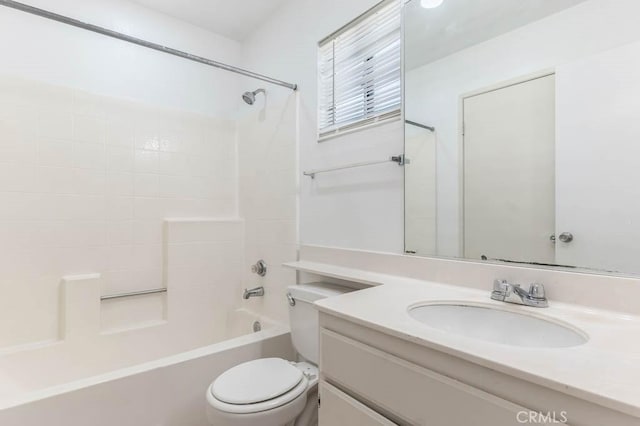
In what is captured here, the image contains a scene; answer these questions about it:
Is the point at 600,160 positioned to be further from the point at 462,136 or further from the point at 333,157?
the point at 333,157

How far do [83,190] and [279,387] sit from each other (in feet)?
5.53

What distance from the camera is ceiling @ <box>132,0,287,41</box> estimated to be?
6.93ft

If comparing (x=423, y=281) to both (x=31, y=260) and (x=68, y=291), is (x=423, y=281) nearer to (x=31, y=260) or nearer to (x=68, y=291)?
(x=68, y=291)

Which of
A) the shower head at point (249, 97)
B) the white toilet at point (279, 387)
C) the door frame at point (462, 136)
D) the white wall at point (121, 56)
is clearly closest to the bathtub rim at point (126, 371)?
the white toilet at point (279, 387)

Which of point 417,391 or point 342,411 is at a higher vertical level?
point 417,391

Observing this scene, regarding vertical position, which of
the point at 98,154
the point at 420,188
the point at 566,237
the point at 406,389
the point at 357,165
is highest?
the point at 98,154

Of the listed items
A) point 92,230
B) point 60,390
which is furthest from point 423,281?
point 92,230

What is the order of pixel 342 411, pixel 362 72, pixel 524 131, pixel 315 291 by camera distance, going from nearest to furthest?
1. pixel 342 411
2. pixel 524 131
3. pixel 315 291
4. pixel 362 72

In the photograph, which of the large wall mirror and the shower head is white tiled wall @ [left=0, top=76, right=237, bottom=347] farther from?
the large wall mirror

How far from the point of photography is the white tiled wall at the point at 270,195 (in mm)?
2043

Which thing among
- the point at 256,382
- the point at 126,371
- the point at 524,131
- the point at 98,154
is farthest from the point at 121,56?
the point at 524,131

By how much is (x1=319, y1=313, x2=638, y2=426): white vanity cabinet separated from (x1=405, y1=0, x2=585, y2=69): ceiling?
119 cm

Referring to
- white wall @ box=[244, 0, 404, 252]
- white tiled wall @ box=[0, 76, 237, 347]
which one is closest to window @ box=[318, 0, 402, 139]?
white wall @ box=[244, 0, 404, 252]

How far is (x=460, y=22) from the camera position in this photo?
1.29m
